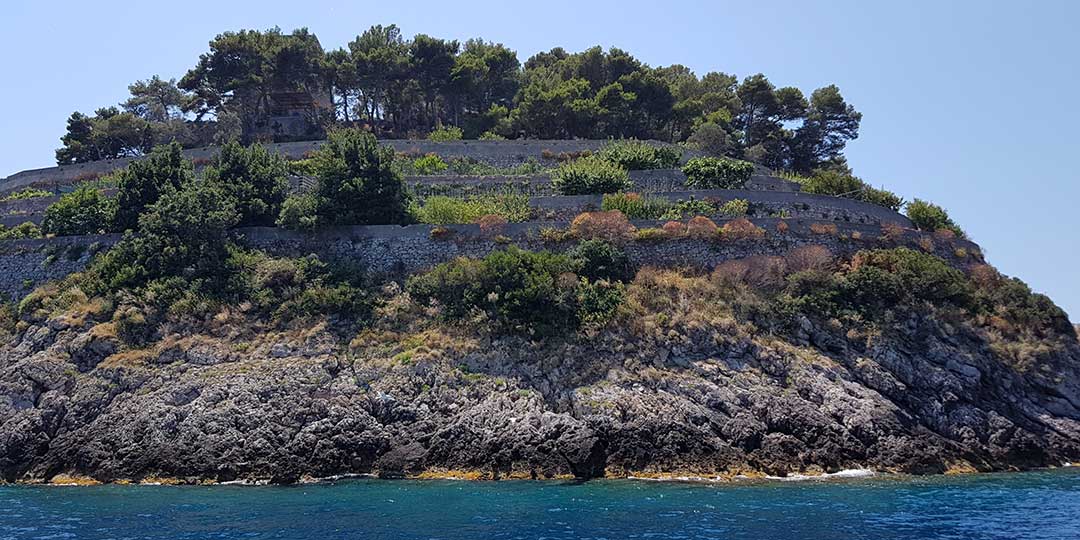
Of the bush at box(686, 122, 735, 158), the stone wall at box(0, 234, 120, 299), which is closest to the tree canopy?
the bush at box(686, 122, 735, 158)

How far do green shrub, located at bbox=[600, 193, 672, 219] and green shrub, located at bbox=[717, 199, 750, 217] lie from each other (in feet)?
8.94

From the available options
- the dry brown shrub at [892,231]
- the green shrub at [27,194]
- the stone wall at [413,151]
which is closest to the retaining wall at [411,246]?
the dry brown shrub at [892,231]

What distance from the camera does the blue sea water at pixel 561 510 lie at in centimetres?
2636

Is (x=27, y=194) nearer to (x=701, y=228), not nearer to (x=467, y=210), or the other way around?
(x=467, y=210)

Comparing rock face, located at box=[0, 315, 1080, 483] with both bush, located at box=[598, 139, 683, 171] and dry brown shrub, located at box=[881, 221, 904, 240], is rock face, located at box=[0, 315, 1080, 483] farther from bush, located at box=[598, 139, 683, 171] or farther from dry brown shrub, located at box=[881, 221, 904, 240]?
bush, located at box=[598, 139, 683, 171]

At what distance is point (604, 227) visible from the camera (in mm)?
46875

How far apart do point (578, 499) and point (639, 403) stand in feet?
24.3

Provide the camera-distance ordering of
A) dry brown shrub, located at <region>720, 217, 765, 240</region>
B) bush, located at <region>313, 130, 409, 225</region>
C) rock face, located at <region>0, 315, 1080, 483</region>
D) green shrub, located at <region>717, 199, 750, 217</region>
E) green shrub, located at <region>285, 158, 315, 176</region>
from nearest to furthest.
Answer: rock face, located at <region>0, 315, 1080, 483</region>
dry brown shrub, located at <region>720, 217, 765, 240</region>
bush, located at <region>313, 130, 409, 225</region>
green shrub, located at <region>717, 199, 750, 217</region>
green shrub, located at <region>285, 158, 315, 176</region>

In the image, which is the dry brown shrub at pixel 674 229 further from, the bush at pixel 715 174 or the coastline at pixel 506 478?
the coastline at pixel 506 478

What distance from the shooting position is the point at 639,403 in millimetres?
37906

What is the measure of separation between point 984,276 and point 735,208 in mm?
11861

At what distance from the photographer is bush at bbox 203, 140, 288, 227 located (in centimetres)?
4931

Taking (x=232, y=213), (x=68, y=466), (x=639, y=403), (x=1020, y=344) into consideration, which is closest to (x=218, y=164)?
(x=232, y=213)

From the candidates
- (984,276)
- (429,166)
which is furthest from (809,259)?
(429,166)
